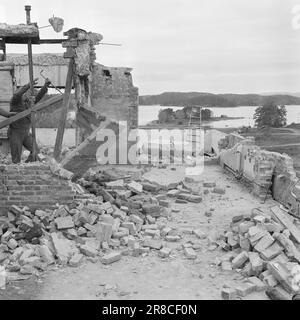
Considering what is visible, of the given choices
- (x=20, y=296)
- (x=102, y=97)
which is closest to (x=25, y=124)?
(x=20, y=296)

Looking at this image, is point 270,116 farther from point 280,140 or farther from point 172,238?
point 172,238

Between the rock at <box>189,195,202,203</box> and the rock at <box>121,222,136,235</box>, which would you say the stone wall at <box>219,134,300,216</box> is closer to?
the rock at <box>189,195,202,203</box>

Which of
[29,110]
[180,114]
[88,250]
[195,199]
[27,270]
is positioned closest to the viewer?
[27,270]

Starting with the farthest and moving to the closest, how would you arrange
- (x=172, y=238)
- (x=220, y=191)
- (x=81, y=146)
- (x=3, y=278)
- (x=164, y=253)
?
(x=220, y=191) < (x=81, y=146) < (x=172, y=238) < (x=164, y=253) < (x=3, y=278)

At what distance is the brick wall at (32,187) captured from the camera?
23.6ft

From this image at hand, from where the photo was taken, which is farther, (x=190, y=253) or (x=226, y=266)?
(x=190, y=253)

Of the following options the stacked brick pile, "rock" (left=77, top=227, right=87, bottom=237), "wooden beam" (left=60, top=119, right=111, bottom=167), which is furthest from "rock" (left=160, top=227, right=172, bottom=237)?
"wooden beam" (left=60, top=119, right=111, bottom=167)

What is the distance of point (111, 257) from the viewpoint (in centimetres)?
614

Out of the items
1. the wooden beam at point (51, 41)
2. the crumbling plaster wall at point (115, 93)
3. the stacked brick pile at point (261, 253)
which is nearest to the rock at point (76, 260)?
the stacked brick pile at point (261, 253)

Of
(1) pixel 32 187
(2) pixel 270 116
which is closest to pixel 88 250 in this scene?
(1) pixel 32 187

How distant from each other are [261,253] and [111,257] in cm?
204

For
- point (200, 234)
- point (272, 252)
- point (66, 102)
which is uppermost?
point (66, 102)

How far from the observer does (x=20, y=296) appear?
17.1 ft

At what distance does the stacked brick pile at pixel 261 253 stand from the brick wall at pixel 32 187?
274cm
